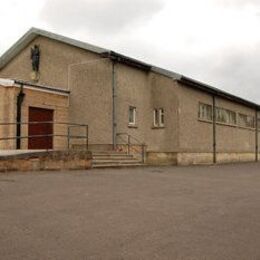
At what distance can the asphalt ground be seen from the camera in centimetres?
557

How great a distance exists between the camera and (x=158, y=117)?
952 inches

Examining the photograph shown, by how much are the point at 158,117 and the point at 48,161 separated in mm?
9449

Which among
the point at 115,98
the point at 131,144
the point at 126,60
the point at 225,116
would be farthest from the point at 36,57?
the point at 225,116

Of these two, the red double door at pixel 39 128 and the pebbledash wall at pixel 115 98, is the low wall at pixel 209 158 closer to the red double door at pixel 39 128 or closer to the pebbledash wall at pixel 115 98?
the pebbledash wall at pixel 115 98

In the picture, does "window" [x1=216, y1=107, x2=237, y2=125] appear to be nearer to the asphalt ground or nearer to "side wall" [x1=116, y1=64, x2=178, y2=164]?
"side wall" [x1=116, y1=64, x2=178, y2=164]

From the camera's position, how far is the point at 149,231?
260 inches

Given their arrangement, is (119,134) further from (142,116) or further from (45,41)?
(45,41)

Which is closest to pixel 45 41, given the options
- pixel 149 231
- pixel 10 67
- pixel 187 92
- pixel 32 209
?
pixel 10 67

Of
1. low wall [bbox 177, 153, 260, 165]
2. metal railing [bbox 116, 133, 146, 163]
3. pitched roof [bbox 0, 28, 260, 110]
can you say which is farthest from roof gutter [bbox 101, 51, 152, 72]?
low wall [bbox 177, 153, 260, 165]

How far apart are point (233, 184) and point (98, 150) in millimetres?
9070

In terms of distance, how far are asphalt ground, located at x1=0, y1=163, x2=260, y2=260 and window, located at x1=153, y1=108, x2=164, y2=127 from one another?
471 inches

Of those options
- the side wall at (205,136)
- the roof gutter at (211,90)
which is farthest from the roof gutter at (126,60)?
the side wall at (205,136)

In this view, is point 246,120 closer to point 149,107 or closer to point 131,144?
point 149,107

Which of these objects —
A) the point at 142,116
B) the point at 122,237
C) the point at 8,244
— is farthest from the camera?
the point at 142,116
